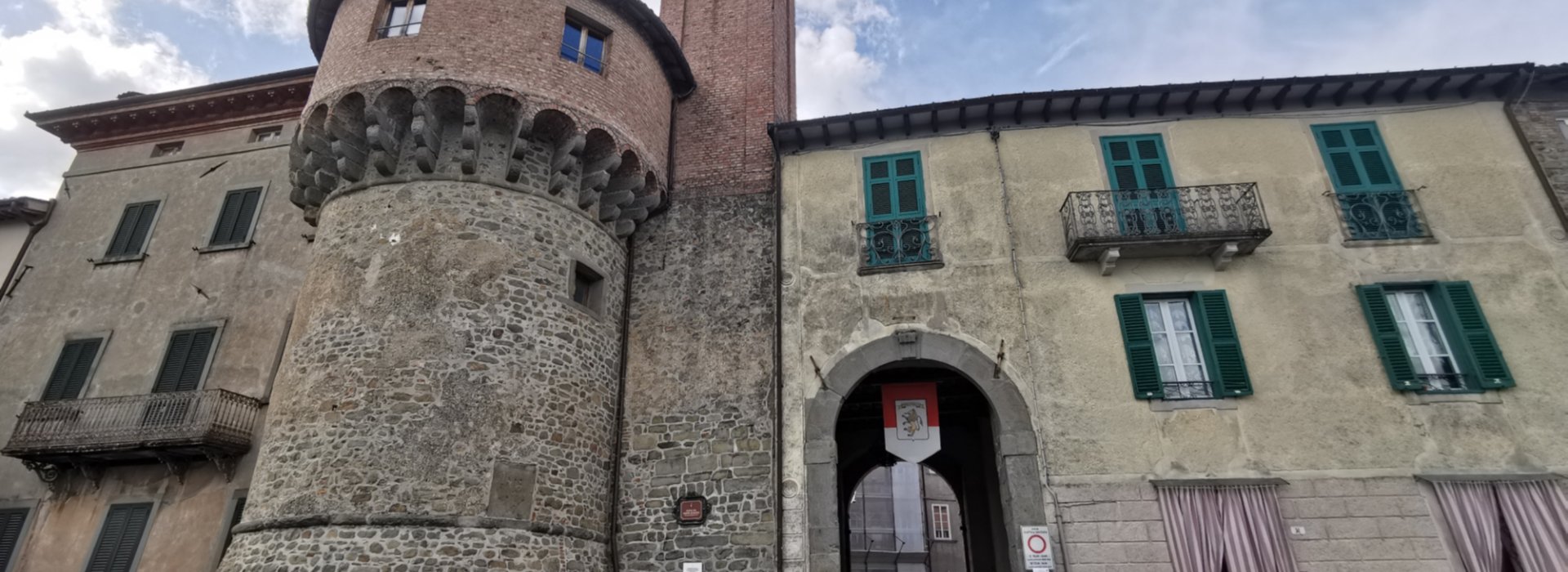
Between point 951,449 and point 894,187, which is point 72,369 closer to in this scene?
point 894,187

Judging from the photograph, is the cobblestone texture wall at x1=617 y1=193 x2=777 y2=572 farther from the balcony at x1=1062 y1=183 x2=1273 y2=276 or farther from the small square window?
the balcony at x1=1062 y1=183 x2=1273 y2=276

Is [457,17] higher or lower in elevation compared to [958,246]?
higher

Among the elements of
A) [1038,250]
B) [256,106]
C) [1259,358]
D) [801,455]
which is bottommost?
[801,455]

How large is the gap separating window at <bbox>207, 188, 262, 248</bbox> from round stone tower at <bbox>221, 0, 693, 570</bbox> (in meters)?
3.15

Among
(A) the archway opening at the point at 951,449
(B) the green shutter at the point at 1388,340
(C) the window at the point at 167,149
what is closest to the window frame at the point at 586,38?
(A) the archway opening at the point at 951,449

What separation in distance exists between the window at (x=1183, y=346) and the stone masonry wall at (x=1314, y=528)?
152cm

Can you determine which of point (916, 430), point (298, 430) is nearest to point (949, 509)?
point (916, 430)

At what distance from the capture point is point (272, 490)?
32.8 ft

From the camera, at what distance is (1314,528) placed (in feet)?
32.3

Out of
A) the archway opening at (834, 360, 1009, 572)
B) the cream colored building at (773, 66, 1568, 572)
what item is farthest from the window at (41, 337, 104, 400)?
the archway opening at (834, 360, 1009, 572)

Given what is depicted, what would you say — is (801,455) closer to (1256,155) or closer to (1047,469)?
(1047,469)

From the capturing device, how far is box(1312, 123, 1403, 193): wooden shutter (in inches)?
474

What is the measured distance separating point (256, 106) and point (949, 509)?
3541cm

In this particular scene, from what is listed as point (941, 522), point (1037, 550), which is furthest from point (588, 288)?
point (941, 522)
